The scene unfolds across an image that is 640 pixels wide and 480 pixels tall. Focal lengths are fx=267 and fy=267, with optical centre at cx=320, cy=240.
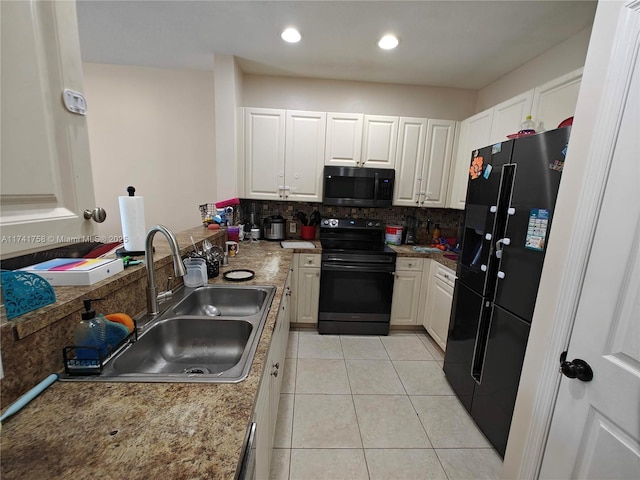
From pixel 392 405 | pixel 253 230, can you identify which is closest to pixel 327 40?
pixel 253 230

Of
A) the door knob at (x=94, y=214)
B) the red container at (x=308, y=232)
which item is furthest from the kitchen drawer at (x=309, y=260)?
the door knob at (x=94, y=214)

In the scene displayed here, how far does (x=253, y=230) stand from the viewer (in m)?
2.94

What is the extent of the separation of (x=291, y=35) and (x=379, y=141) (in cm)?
125

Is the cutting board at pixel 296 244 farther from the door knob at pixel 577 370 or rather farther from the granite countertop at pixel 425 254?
the door knob at pixel 577 370

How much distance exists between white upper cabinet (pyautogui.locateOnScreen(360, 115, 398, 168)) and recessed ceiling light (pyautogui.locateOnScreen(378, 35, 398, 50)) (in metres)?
0.63

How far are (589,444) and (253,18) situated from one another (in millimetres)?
2868

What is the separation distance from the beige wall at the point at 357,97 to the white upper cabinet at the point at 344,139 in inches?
13.5

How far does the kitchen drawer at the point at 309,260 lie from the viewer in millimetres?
2709

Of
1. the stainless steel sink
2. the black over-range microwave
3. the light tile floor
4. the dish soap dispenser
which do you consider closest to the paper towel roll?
the stainless steel sink

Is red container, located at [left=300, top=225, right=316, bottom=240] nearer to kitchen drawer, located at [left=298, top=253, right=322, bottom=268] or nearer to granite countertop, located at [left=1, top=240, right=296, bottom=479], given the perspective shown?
kitchen drawer, located at [left=298, top=253, right=322, bottom=268]

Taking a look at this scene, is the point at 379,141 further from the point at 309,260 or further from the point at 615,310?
the point at 615,310

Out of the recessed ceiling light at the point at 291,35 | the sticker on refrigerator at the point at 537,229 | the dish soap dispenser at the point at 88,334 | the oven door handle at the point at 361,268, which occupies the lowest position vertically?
the oven door handle at the point at 361,268

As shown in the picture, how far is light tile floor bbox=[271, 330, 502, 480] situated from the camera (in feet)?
4.82

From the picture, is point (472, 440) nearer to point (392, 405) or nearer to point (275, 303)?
point (392, 405)
